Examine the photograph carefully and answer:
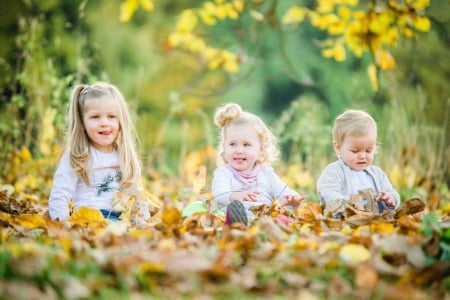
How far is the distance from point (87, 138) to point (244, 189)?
0.85 m

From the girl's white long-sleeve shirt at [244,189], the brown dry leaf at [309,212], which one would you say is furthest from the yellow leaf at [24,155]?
the brown dry leaf at [309,212]

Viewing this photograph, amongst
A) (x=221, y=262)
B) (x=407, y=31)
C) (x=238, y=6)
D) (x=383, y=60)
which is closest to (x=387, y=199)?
(x=221, y=262)

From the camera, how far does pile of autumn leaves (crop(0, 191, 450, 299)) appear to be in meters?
1.99

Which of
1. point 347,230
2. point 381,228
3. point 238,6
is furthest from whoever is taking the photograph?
point 238,6

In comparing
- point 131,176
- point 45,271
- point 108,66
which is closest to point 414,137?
point 131,176

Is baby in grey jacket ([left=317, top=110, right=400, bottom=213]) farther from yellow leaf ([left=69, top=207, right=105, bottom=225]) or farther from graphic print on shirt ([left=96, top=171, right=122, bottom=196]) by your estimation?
yellow leaf ([left=69, top=207, right=105, bottom=225])

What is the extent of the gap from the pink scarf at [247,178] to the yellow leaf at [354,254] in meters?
1.62

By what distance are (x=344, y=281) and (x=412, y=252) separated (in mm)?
349

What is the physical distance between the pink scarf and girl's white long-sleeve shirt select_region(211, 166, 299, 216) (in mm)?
13

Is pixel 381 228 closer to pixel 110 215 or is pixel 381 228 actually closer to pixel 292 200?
pixel 292 200

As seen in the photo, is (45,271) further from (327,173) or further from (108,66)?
(108,66)

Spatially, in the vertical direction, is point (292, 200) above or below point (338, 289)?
above

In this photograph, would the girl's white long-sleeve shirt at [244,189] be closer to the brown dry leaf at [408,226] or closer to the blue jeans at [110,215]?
the blue jeans at [110,215]

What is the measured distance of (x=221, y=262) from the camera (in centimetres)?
219
